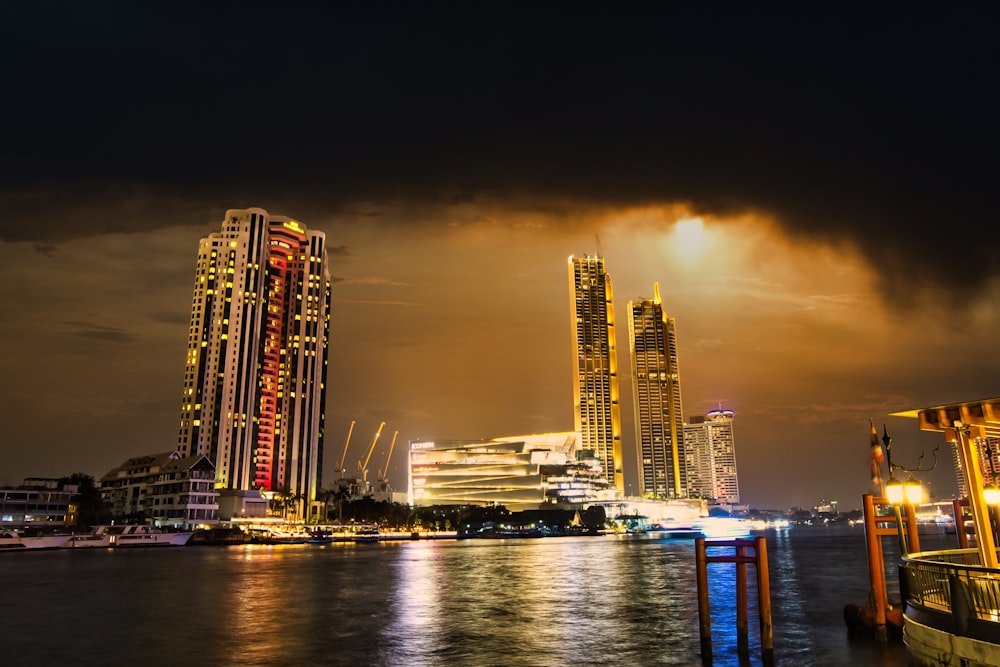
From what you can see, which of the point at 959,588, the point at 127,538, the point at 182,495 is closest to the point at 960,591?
the point at 959,588

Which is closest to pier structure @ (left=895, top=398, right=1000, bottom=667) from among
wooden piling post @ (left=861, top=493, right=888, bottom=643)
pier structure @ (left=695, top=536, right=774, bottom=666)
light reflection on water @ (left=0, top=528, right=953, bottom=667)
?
pier structure @ (left=695, top=536, right=774, bottom=666)

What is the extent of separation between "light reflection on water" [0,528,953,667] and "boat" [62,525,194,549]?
8815 centimetres

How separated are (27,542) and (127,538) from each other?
2305cm

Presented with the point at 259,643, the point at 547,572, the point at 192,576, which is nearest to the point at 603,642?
the point at 259,643

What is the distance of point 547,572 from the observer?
88.1 m

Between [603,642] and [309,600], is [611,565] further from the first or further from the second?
[603,642]

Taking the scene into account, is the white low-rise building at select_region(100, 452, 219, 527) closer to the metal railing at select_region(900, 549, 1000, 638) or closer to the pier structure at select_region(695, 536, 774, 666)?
the pier structure at select_region(695, 536, 774, 666)

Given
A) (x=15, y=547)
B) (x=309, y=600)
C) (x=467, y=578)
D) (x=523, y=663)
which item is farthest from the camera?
(x=15, y=547)

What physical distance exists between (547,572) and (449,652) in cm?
5409

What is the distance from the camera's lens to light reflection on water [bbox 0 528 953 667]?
35.3 meters

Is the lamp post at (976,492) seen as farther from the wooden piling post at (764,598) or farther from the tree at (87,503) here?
the tree at (87,503)

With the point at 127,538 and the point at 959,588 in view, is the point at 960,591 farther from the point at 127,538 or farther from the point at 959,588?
the point at 127,538

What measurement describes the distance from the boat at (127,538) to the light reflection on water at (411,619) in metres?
88.1

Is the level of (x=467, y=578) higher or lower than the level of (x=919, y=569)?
lower
